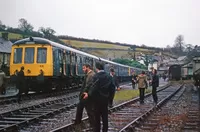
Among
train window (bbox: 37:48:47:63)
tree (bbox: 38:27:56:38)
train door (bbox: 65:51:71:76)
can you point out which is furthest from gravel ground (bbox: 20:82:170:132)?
tree (bbox: 38:27:56:38)

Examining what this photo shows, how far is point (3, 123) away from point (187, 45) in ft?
412

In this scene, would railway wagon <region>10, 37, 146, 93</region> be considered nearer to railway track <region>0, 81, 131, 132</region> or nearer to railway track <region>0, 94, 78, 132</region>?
railway track <region>0, 81, 131, 132</region>

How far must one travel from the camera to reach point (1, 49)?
43.2m

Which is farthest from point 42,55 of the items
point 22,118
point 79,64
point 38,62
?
point 22,118

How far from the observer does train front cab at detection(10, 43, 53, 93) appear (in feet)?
66.7

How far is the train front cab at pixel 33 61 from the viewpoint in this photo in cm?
2033

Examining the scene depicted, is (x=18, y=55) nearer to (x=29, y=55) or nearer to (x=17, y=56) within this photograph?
(x=17, y=56)

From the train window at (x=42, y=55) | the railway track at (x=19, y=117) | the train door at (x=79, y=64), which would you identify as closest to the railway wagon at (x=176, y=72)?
the train door at (x=79, y=64)

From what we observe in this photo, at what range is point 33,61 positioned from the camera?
20688 millimetres

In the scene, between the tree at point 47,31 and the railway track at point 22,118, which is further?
the tree at point 47,31

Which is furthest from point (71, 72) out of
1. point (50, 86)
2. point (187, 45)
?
point (187, 45)

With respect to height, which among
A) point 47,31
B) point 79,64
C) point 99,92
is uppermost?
point 47,31

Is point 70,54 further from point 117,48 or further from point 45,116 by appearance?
point 117,48

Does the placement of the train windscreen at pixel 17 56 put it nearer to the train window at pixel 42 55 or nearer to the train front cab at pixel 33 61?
the train front cab at pixel 33 61
